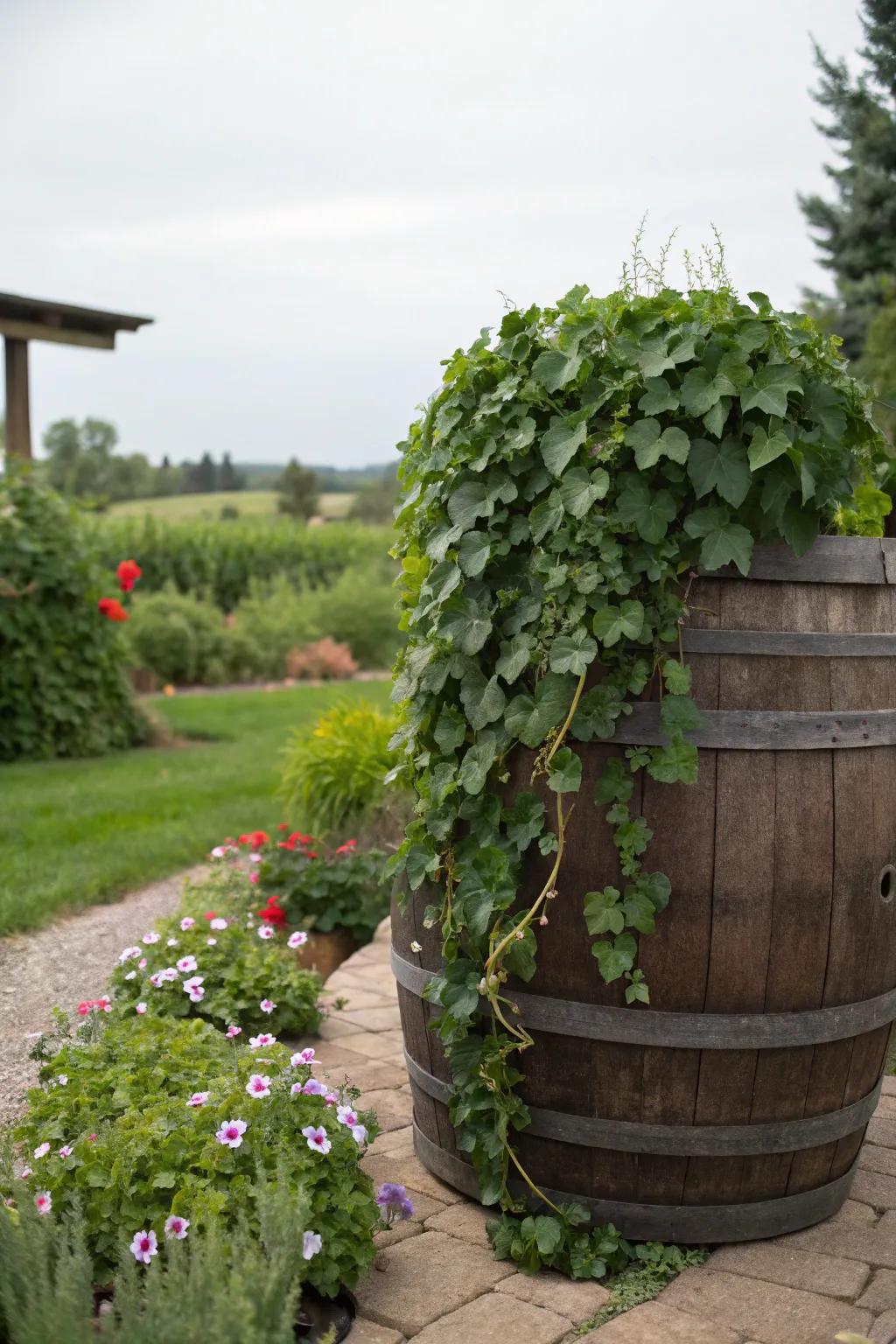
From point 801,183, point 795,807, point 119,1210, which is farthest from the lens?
point 801,183

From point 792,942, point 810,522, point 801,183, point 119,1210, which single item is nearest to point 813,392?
point 810,522

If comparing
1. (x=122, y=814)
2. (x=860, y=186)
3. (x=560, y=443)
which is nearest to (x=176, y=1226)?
(x=560, y=443)

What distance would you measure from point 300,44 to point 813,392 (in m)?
4.20

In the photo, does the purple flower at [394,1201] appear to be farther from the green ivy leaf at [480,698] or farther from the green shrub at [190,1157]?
the green ivy leaf at [480,698]

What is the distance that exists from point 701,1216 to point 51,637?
7.05 metres

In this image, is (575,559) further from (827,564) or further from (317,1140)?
(317,1140)

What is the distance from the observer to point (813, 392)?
2.20m

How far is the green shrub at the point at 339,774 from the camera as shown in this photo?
5.50 m

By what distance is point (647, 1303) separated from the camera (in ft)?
7.07

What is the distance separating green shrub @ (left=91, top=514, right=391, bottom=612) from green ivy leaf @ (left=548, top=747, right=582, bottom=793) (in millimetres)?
13714

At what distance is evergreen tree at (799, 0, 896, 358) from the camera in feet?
41.4

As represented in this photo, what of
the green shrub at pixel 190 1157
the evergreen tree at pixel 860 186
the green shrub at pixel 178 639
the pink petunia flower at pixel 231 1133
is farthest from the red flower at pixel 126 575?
the evergreen tree at pixel 860 186

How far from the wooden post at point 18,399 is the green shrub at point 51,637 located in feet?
1.89

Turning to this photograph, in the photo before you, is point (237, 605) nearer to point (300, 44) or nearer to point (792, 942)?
point (300, 44)
